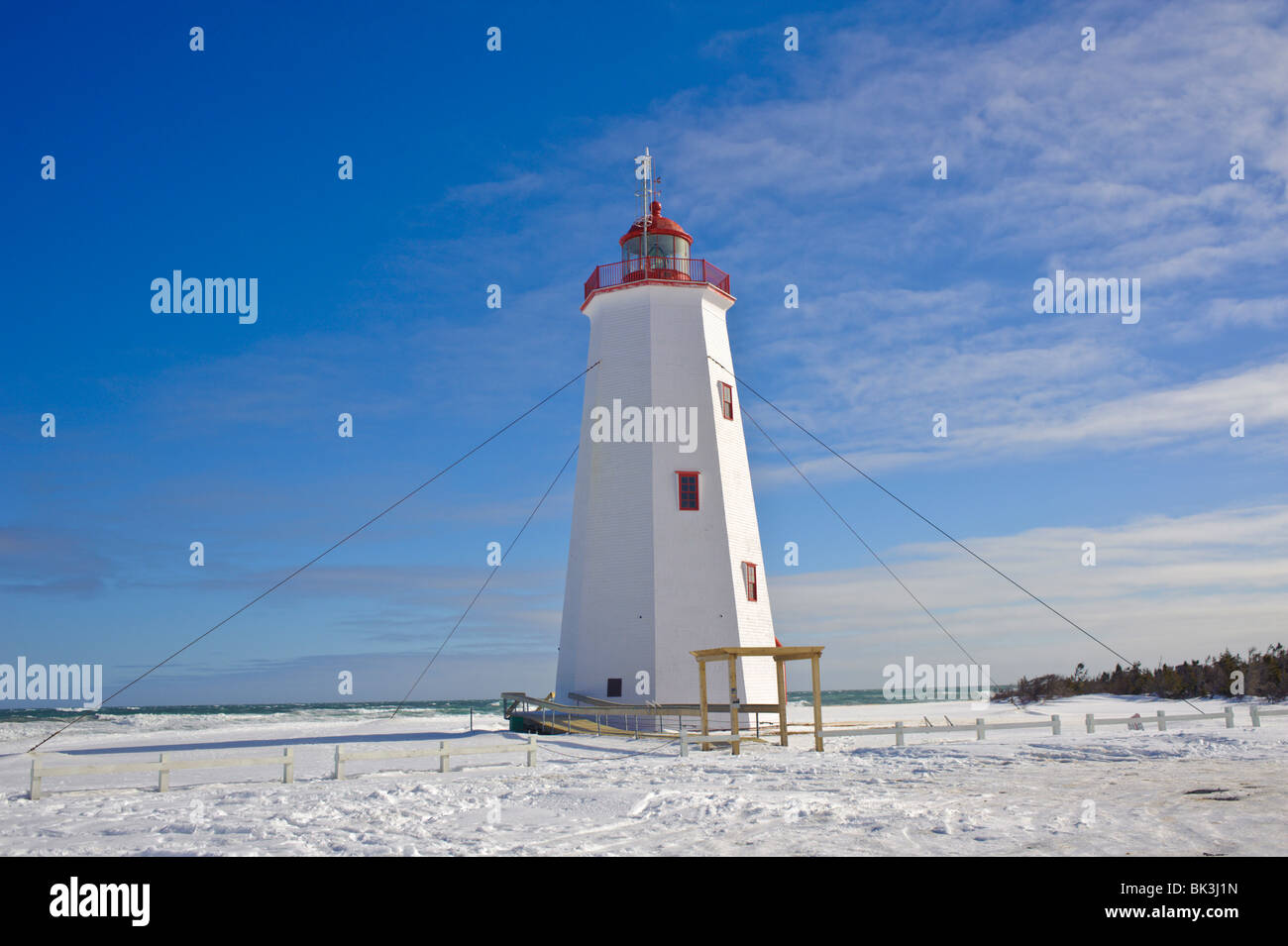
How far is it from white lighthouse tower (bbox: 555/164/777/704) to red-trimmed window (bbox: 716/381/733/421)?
3 cm

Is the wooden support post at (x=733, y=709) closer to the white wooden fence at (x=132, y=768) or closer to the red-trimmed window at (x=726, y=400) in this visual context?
the red-trimmed window at (x=726, y=400)

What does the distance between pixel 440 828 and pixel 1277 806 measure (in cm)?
972

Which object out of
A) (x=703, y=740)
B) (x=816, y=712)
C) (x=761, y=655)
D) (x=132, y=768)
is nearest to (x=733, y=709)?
(x=703, y=740)

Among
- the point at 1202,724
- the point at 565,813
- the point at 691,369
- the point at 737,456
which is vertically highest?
the point at 691,369

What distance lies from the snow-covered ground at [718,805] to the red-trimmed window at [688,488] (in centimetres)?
712

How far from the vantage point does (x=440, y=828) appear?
10562 mm

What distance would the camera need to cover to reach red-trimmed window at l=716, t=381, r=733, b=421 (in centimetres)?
2647

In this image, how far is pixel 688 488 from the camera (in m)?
25.0

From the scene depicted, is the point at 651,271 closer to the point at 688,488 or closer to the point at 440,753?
the point at 688,488

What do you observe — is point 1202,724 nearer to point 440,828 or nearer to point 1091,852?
point 1091,852

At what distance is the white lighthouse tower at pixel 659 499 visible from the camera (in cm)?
2420
